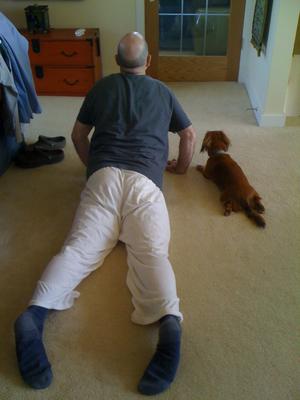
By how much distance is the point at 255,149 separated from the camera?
104 inches

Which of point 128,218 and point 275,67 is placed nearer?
point 128,218

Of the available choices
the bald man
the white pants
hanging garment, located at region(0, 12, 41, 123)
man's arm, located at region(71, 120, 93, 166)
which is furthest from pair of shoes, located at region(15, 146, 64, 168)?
the white pants

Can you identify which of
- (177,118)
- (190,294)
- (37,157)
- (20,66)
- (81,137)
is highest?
(20,66)

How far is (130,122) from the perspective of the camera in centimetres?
175

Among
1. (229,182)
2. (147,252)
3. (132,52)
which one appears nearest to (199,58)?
(229,182)

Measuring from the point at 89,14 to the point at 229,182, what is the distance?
2482 mm

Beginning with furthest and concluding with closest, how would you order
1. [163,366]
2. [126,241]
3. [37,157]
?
[37,157] < [126,241] < [163,366]

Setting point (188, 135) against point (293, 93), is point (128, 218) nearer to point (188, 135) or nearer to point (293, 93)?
point (188, 135)

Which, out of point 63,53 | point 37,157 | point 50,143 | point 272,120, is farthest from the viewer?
point 63,53

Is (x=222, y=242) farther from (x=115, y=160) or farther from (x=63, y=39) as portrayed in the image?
(x=63, y=39)

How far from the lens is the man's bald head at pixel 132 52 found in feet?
5.63

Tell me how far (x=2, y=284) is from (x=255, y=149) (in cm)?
181

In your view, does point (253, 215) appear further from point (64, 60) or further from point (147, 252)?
point (64, 60)

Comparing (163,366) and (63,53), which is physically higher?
(63,53)
